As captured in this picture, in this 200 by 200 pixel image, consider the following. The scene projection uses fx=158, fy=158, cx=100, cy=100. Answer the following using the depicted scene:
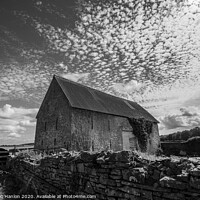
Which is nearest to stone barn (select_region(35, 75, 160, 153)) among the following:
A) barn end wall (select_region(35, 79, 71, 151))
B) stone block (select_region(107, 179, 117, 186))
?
barn end wall (select_region(35, 79, 71, 151))

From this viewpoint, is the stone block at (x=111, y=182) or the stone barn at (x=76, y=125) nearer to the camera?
the stone block at (x=111, y=182)

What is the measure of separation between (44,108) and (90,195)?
16.4 meters

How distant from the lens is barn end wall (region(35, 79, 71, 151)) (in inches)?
637

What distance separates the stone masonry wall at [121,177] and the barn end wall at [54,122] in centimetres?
882

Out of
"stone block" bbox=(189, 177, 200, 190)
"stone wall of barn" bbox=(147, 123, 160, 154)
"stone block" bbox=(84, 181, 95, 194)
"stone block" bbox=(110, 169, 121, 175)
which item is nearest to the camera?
"stone block" bbox=(189, 177, 200, 190)

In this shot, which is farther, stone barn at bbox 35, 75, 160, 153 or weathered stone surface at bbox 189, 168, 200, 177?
stone barn at bbox 35, 75, 160, 153

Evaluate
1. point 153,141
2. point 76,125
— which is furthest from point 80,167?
point 153,141

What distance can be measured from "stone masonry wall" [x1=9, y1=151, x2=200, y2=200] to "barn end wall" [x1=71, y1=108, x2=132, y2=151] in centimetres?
876

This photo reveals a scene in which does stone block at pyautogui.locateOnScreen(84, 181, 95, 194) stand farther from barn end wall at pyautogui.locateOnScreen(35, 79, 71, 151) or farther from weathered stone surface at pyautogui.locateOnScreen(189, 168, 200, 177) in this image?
barn end wall at pyautogui.locateOnScreen(35, 79, 71, 151)

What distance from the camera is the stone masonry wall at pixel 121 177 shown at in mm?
3365

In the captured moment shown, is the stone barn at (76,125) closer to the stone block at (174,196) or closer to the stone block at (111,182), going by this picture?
the stone block at (111,182)

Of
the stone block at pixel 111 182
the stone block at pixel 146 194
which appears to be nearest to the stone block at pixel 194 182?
the stone block at pixel 146 194

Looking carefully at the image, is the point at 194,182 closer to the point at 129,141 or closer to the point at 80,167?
the point at 80,167

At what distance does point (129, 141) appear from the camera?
885 inches
